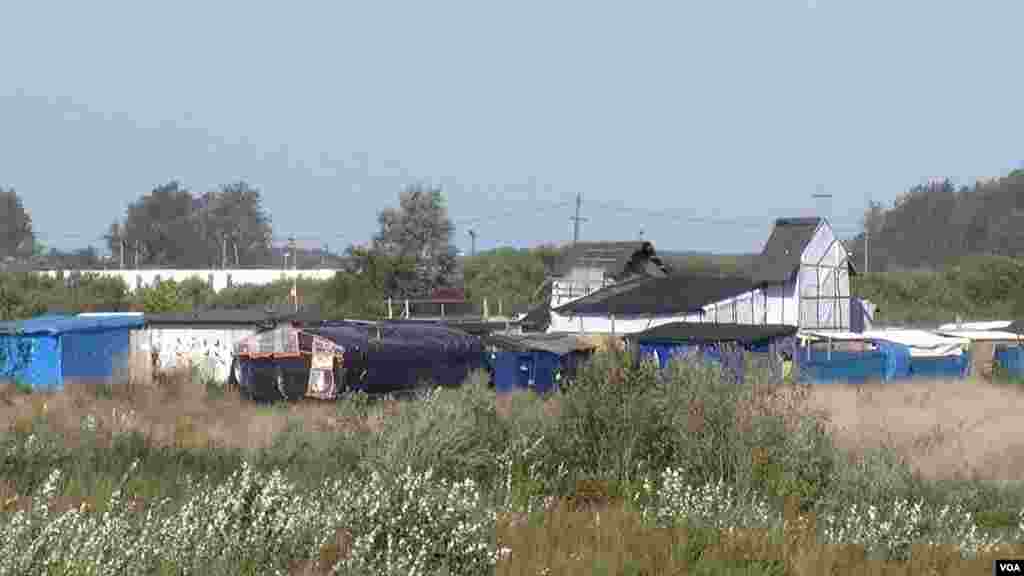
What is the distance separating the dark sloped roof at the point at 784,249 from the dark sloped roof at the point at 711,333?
9.44 meters

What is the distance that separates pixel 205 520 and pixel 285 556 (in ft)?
1.90

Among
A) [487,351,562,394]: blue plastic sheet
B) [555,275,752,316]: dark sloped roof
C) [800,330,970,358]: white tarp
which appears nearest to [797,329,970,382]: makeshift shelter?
[800,330,970,358]: white tarp

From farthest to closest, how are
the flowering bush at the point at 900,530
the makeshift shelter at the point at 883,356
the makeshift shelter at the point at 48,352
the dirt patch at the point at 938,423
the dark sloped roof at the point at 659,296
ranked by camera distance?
the dark sloped roof at the point at 659,296 < the makeshift shelter at the point at 883,356 < the makeshift shelter at the point at 48,352 < the dirt patch at the point at 938,423 < the flowering bush at the point at 900,530

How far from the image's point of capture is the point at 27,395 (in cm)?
3300

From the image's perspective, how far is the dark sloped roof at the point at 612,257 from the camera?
64.9 m

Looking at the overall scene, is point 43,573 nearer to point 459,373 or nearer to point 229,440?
point 229,440

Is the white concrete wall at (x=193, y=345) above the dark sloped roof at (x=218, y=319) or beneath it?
beneath

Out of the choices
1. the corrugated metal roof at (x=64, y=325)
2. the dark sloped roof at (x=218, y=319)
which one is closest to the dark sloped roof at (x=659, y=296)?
the dark sloped roof at (x=218, y=319)

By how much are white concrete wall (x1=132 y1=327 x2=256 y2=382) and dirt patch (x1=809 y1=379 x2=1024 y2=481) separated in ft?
55.5

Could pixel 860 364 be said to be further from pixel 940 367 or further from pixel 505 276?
pixel 505 276

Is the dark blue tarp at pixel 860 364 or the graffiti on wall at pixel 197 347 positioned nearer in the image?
the graffiti on wall at pixel 197 347

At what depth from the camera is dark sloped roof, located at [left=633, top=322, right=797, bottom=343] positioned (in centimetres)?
4422

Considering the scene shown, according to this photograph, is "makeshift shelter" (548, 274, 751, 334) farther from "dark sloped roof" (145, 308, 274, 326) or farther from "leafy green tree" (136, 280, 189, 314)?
"leafy green tree" (136, 280, 189, 314)

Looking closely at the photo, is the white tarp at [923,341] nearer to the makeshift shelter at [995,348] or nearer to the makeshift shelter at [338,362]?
the makeshift shelter at [995,348]
